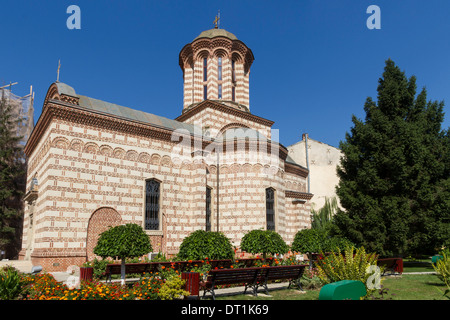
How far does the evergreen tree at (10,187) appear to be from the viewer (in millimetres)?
23720

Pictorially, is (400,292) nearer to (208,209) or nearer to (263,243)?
(263,243)

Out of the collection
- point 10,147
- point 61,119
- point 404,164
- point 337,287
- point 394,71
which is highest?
point 394,71

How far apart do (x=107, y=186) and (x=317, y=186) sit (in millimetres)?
24489

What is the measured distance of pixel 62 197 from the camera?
1307 centimetres

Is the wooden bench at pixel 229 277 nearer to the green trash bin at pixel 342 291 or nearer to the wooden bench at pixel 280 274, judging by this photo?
the wooden bench at pixel 280 274

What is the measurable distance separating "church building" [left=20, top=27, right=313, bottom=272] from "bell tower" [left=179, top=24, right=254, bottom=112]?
17 centimetres

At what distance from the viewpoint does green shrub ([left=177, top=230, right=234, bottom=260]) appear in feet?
32.6

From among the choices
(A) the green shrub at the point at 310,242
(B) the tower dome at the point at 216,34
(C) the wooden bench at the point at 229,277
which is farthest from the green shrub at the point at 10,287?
(B) the tower dome at the point at 216,34

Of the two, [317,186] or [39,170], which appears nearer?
[39,170]

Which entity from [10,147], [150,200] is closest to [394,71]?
[150,200]

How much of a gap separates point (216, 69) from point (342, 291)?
18.3m

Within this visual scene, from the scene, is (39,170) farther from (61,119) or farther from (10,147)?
(10,147)

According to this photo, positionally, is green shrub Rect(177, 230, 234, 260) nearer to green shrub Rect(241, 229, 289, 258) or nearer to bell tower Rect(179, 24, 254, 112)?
green shrub Rect(241, 229, 289, 258)

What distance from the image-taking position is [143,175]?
→ 50.6ft
